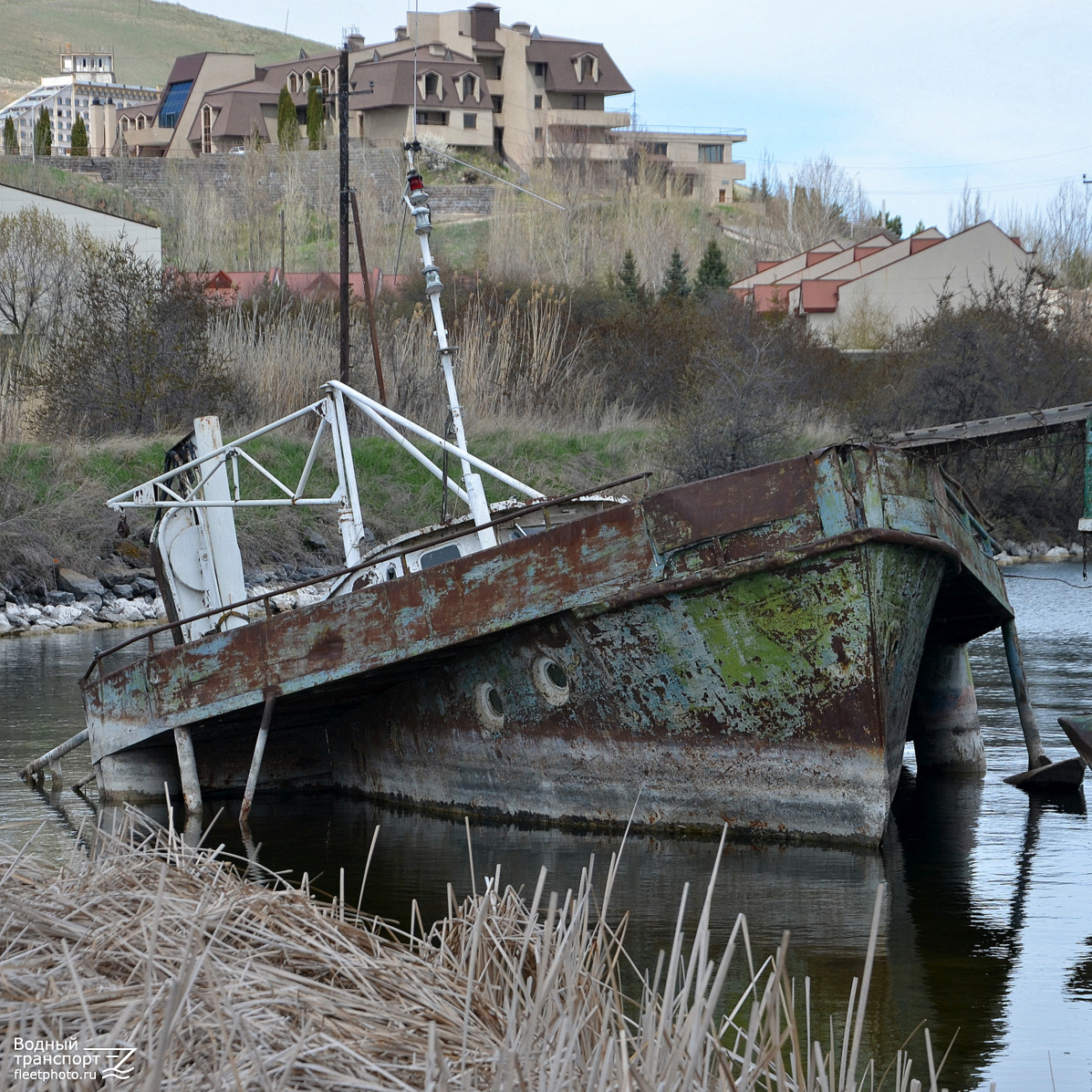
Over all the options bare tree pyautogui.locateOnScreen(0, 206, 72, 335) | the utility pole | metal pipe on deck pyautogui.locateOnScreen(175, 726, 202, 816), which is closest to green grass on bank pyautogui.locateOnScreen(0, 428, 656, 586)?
the utility pole

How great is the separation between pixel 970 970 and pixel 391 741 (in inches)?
184

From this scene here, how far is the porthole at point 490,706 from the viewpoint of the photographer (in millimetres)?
8820

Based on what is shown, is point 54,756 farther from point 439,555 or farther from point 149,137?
point 149,137

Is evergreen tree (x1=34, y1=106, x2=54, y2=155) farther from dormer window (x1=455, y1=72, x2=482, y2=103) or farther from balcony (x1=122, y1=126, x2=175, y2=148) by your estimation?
dormer window (x1=455, y1=72, x2=482, y2=103)

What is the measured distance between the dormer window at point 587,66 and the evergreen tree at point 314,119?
21.4 m

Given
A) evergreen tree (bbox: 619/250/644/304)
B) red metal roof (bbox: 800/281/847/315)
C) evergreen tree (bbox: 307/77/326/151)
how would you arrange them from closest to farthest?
1. evergreen tree (bbox: 619/250/644/304)
2. red metal roof (bbox: 800/281/847/315)
3. evergreen tree (bbox: 307/77/326/151)

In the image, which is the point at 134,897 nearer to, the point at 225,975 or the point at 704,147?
the point at 225,975

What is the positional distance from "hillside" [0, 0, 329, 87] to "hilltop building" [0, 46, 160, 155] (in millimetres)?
4080

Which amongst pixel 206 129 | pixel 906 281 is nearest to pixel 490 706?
pixel 906 281

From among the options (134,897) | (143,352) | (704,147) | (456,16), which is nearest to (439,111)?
(456,16)

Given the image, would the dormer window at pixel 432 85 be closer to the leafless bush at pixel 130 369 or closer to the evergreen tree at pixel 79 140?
the evergreen tree at pixel 79 140

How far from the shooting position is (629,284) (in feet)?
143

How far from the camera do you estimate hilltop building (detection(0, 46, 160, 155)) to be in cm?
9562

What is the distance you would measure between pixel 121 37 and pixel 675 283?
545 feet
